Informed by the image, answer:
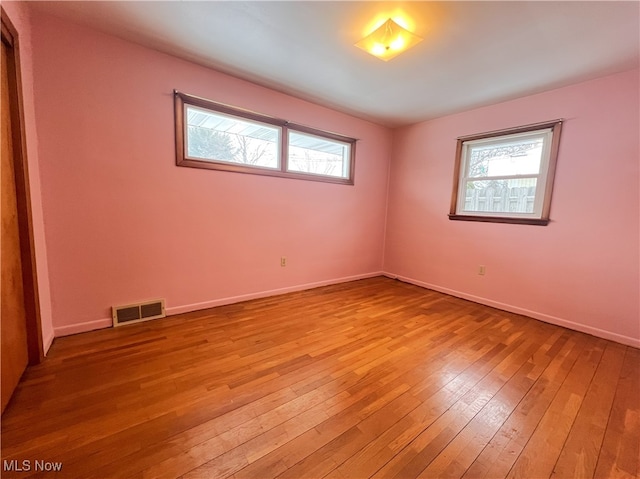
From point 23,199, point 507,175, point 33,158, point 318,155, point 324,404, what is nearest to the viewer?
point 324,404

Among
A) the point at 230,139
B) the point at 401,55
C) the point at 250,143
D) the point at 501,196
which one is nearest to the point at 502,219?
the point at 501,196

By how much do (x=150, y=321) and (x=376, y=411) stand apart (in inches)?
85.3

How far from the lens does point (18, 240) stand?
1.62 meters

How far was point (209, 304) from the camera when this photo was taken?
2.82m

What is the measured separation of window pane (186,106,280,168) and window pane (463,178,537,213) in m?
2.55

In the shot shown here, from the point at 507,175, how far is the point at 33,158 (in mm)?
4421

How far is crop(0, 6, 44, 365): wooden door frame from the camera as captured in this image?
1.54 meters

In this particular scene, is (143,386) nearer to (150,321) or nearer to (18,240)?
(150,321)

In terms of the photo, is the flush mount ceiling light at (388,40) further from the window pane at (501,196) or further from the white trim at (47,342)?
the white trim at (47,342)

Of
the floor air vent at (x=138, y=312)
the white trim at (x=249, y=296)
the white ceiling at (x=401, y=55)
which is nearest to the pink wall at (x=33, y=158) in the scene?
the white ceiling at (x=401, y=55)

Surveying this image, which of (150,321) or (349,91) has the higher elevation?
(349,91)

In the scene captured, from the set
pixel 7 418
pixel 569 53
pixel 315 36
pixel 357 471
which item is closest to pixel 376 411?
pixel 357 471

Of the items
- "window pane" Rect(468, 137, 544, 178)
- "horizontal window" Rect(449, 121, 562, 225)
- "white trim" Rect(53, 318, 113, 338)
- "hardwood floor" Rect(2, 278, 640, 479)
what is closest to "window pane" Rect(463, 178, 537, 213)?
"horizontal window" Rect(449, 121, 562, 225)

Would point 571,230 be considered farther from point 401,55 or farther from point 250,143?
point 250,143
